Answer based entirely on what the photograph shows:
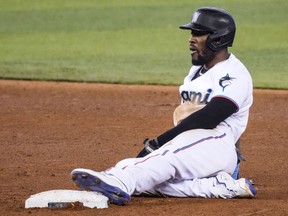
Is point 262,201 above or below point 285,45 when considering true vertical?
above

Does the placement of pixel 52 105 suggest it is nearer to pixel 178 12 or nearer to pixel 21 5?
pixel 178 12

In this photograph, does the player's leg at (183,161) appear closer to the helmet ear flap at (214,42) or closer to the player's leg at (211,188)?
the player's leg at (211,188)

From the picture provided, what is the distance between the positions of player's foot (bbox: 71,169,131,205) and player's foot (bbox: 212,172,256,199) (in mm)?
617

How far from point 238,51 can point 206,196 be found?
331 inches

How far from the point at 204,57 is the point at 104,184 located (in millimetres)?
1223

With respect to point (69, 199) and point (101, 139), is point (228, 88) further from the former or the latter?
point (101, 139)

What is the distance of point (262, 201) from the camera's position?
18.0 ft

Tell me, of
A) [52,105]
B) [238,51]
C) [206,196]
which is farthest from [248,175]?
[238,51]

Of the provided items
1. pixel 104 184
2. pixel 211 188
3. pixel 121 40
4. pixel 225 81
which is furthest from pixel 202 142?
pixel 121 40

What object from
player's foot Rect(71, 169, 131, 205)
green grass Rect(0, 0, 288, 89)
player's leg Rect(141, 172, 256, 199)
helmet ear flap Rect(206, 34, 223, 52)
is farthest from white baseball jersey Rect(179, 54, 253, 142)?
green grass Rect(0, 0, 288, 89)

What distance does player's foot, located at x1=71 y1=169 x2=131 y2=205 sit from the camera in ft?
17.4

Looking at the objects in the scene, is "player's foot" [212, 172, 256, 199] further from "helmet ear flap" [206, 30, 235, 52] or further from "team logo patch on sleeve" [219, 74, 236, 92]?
"helmet ear flap" [206, 30, 235, 52]

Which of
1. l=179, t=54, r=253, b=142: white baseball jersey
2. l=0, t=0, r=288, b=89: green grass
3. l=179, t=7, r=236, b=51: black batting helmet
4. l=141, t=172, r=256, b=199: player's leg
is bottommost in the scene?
l=0, t=0, r=288, b=89: green grass

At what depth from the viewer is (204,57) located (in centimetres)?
599
